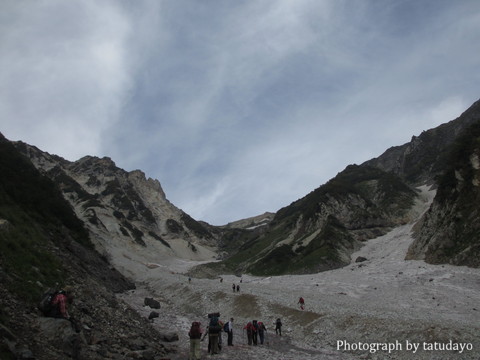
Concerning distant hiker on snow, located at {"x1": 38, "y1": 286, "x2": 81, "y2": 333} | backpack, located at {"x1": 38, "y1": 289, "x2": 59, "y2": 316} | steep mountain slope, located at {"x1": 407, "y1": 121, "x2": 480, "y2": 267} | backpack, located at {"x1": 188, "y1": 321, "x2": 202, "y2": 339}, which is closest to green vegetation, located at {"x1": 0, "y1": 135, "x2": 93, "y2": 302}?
backpack, located at {"x1": 38, "y1": 289, "x2": 59, "y2": 316}

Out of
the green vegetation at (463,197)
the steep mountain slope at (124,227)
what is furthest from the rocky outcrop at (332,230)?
the steep mountain slope at (124,227)

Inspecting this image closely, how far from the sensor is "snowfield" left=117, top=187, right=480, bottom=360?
21.7m

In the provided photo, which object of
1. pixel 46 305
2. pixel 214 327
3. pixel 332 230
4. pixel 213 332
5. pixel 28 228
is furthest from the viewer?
pixel 332 230

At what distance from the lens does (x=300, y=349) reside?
24.0 meters

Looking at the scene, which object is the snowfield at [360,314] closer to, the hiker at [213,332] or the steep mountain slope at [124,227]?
the hiker at [213,332]

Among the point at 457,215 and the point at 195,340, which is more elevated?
the point at 457,215

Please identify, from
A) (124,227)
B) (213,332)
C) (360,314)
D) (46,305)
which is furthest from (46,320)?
(124,227)

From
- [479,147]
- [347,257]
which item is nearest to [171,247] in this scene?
[347,257]

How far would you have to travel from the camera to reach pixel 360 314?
29281 millimetres

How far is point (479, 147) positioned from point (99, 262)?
65.3 m

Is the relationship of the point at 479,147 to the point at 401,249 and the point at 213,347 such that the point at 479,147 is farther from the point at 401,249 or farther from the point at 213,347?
the point at 213,347

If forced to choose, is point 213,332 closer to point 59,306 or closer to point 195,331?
point 195,331

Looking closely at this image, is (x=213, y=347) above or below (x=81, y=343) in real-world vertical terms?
below

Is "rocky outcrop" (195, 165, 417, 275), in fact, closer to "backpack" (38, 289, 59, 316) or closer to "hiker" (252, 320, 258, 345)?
"hiker" (252, 320, 258, 345)
